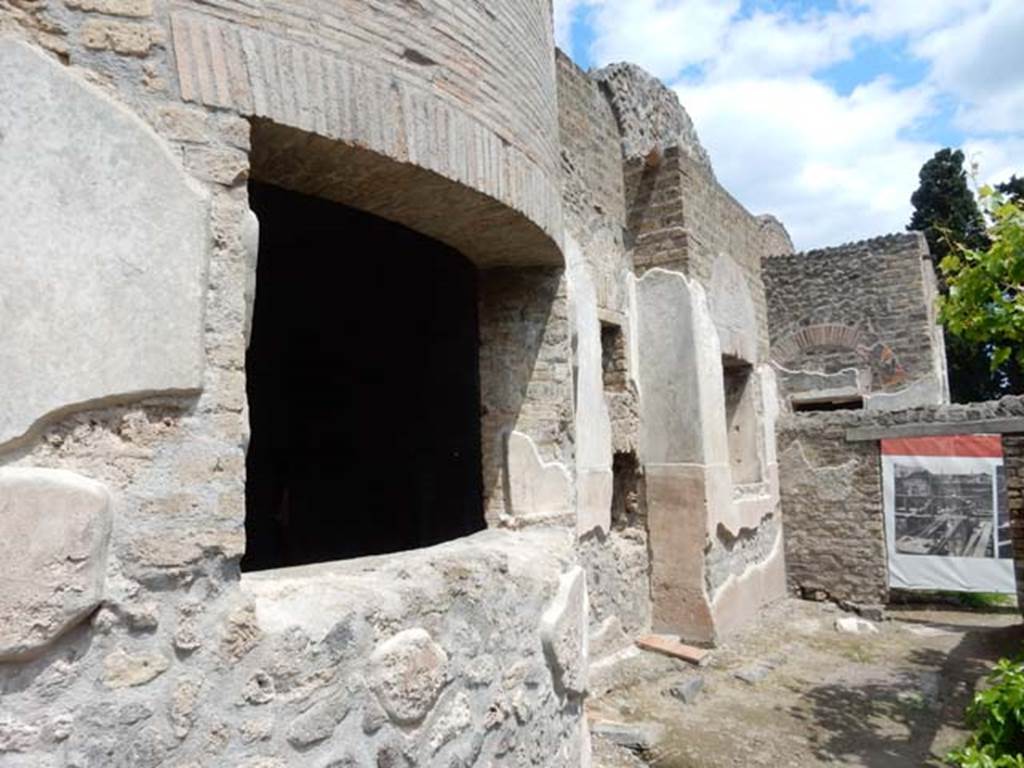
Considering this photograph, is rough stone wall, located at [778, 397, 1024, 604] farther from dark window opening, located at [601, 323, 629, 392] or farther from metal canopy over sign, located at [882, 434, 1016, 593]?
dark window opening, located at [601, 323, 629, 392]

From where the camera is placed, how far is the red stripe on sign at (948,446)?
8.04m

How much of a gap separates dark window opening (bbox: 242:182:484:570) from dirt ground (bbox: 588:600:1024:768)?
5.59 feet

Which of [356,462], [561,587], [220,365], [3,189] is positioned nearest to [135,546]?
[220,365]

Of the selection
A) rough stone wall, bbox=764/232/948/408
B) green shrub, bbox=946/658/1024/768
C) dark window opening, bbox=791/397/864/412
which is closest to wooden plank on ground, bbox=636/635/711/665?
green shrub, bbox=946/658/1024/768

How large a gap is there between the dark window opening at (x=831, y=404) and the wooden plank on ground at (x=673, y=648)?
6879 millimetres

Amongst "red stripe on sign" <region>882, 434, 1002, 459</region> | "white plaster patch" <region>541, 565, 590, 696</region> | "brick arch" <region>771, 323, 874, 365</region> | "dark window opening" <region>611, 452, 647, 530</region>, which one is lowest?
"white plaster patch" <region>541, 565, 590, 696</region>

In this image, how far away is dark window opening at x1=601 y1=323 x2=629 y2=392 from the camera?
587 cm

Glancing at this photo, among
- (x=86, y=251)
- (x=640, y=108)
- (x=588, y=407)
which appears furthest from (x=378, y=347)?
(x=86, y=251)

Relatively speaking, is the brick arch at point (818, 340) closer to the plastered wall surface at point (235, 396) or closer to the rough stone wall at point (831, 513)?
the rough stone wall at point (831, 513)

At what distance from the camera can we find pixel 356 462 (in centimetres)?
538

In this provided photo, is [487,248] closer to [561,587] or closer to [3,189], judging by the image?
[561,587]

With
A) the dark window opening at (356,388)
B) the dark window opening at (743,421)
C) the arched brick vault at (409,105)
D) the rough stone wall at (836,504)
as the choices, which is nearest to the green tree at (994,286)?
the arched brick vault at (409,105)

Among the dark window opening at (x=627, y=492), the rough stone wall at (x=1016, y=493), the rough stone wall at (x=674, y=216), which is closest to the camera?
the dark window opening at (x=627, y=492)

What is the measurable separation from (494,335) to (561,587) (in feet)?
3.76
